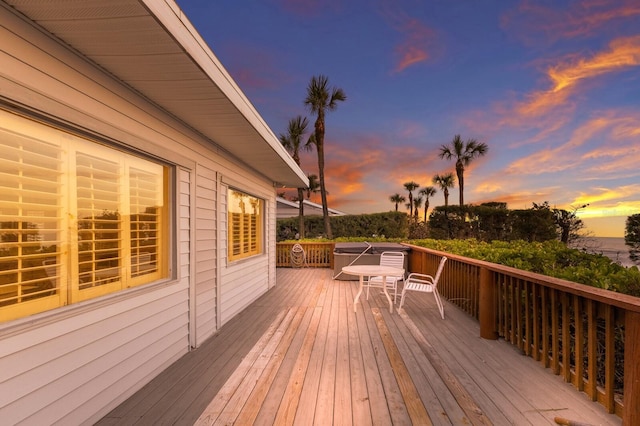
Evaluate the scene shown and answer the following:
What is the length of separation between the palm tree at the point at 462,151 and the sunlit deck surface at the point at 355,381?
1938 cm

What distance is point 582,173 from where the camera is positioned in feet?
41.2

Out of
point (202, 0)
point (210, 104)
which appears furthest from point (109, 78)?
point (202, 0)

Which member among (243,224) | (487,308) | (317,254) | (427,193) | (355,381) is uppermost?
(427,193)

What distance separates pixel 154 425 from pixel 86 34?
8.06ft

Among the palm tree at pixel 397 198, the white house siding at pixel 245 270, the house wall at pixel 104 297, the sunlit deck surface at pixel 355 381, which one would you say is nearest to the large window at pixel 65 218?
the house wall at pixel 104 297

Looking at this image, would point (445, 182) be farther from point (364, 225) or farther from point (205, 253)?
point (205, 253)

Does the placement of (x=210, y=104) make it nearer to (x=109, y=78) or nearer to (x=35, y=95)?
(x=109, y=78)

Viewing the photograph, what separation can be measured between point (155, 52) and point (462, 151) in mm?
22652

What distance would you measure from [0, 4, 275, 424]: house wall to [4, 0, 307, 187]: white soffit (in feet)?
0.44

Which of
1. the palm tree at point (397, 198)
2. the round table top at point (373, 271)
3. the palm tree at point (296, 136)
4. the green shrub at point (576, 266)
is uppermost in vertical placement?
the palm tree at point (296, 136)

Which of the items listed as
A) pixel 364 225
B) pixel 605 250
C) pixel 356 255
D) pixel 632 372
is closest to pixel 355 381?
pixel 632 372

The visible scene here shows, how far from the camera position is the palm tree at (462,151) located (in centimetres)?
2077

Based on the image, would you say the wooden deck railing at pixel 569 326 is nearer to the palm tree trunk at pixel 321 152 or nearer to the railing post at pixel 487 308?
the railing post at pixel 487 308

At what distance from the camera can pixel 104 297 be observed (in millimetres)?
2160
